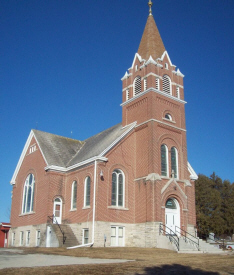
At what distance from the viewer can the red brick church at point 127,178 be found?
26688 mm

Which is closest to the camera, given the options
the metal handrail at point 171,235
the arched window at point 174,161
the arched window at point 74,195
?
the metal handrail at point 171,235

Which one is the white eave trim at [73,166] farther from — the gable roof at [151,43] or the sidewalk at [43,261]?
the sidewalk at [43,261]

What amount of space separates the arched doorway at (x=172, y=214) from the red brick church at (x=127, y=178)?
0.08 meters

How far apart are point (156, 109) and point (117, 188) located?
308 inches

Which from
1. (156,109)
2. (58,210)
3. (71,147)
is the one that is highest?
(156,109)

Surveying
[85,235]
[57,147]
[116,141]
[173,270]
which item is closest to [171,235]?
[85,235]

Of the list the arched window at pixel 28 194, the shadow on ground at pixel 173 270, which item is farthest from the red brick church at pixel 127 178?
the shadow on ground at pixel 173 270

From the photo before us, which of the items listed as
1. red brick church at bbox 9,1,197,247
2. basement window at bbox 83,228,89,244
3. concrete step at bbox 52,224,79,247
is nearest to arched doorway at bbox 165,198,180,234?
red brick church at bbox 9,1,197,247

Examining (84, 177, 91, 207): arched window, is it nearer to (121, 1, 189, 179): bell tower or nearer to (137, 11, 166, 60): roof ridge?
(121, 1, 189, 179): bell tower

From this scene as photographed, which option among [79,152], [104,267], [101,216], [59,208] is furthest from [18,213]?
[104,267]

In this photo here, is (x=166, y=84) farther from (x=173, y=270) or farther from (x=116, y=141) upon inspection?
(x=173, y=270)

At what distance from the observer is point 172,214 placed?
91.7 ft

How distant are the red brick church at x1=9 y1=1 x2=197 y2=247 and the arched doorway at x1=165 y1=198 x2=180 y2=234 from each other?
8 cm

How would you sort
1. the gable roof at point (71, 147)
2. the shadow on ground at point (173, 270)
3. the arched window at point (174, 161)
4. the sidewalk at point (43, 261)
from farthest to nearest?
the arched window at point (174, 161) < the gable roof at point (71, 147) < the sidewalk at point (43, 261) < the shadow on ground at point (173, 270)
